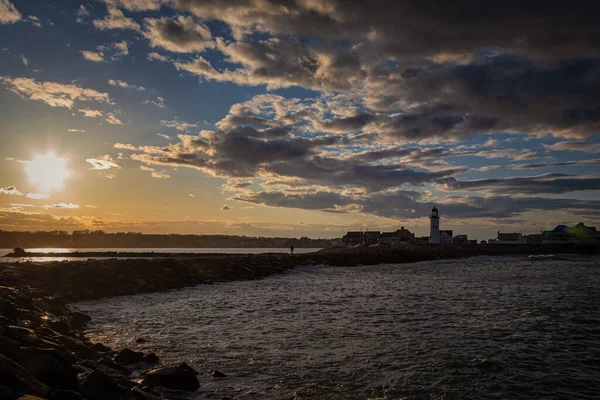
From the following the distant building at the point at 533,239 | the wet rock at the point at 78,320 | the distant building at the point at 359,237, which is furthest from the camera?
the distant building at the point at 359,237

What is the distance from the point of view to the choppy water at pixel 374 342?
963 cm

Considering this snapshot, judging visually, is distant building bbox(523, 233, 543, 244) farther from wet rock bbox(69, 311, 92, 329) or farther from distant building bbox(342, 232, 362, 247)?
wet rock bbox(69, 311, 92, 329)

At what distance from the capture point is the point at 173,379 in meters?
9.33

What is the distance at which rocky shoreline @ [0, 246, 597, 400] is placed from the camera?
7582mm

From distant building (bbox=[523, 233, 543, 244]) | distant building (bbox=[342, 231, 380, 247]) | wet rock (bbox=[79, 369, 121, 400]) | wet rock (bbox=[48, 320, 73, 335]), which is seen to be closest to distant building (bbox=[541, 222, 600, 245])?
distant building (bbox=[523, 233, 543, 244])

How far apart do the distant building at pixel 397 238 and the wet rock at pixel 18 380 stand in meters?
160

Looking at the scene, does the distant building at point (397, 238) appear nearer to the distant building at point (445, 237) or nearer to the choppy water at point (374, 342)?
the distant building at point (445, 237)

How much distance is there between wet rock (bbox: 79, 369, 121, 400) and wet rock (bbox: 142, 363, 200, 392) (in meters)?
1.55

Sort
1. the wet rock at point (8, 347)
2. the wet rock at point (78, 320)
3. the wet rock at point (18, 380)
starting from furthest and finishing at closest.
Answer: the wet rock at point (78, 320), the wet rock at point (8, 347), the wet rock at point (18, 380)

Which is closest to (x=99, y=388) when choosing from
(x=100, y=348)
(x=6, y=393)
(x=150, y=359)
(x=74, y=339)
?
(x=6, y=393)

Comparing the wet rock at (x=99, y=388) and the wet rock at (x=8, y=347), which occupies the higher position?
the wet rock at (x=8, y=347)

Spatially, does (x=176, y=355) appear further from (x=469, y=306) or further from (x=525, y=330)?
(x=469, y=306)

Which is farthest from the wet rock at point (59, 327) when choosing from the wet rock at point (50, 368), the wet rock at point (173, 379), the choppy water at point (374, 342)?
the wet rock at point (173, 379)

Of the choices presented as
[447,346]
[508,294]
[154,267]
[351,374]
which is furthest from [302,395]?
[154,267]
